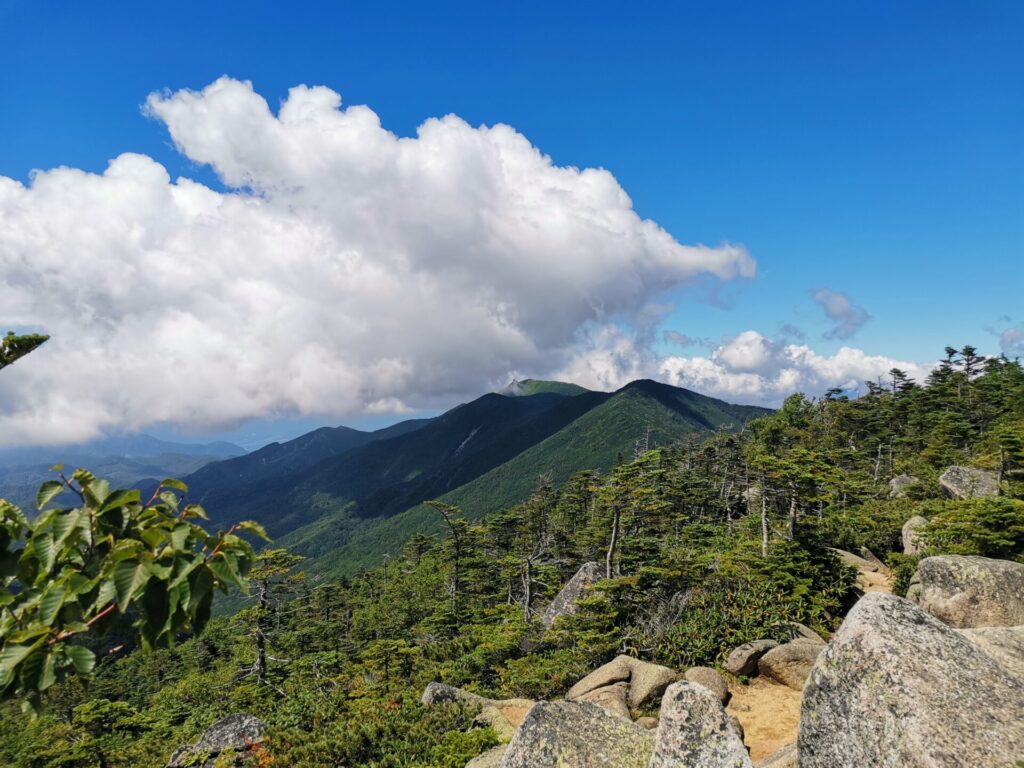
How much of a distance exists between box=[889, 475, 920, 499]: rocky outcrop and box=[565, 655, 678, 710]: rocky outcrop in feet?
125

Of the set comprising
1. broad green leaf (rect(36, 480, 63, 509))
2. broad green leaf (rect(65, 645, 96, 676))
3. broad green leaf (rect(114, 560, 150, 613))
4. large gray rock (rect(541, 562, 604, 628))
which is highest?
broad green leaf (rect(36, 480, 63, 509))

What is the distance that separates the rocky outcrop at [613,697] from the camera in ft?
55.4

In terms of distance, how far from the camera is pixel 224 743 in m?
15.0

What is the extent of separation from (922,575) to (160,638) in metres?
26.2

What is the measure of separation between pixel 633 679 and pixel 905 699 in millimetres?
13244

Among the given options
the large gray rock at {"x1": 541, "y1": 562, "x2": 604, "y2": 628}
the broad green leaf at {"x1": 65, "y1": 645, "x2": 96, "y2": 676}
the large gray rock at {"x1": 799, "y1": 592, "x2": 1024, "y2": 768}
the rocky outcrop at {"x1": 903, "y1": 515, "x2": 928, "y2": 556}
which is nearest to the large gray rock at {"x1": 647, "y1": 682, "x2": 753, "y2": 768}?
the large gray rock at {"x1": 799, "y1": 592, "x2": 1024, "y2": 768}

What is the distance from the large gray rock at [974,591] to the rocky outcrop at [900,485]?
1174 inches

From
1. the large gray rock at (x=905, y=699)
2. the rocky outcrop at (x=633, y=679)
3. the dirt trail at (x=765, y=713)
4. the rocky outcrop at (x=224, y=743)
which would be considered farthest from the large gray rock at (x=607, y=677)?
the large gray rock at (x=905, y=699)

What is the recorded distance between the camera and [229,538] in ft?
11.0

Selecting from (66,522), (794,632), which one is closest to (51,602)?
(66,522)

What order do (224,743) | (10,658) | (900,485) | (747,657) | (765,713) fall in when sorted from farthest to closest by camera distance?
(900,485), (747,657), (765,713), (224,743), (10,658)

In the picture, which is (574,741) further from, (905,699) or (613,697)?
(613,697)

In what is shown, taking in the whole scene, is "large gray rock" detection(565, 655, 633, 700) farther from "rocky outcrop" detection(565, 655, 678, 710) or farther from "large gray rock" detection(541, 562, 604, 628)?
"large gray rock" detection(541, 562, 604, 628)

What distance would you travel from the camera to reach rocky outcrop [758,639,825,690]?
1784 cm
